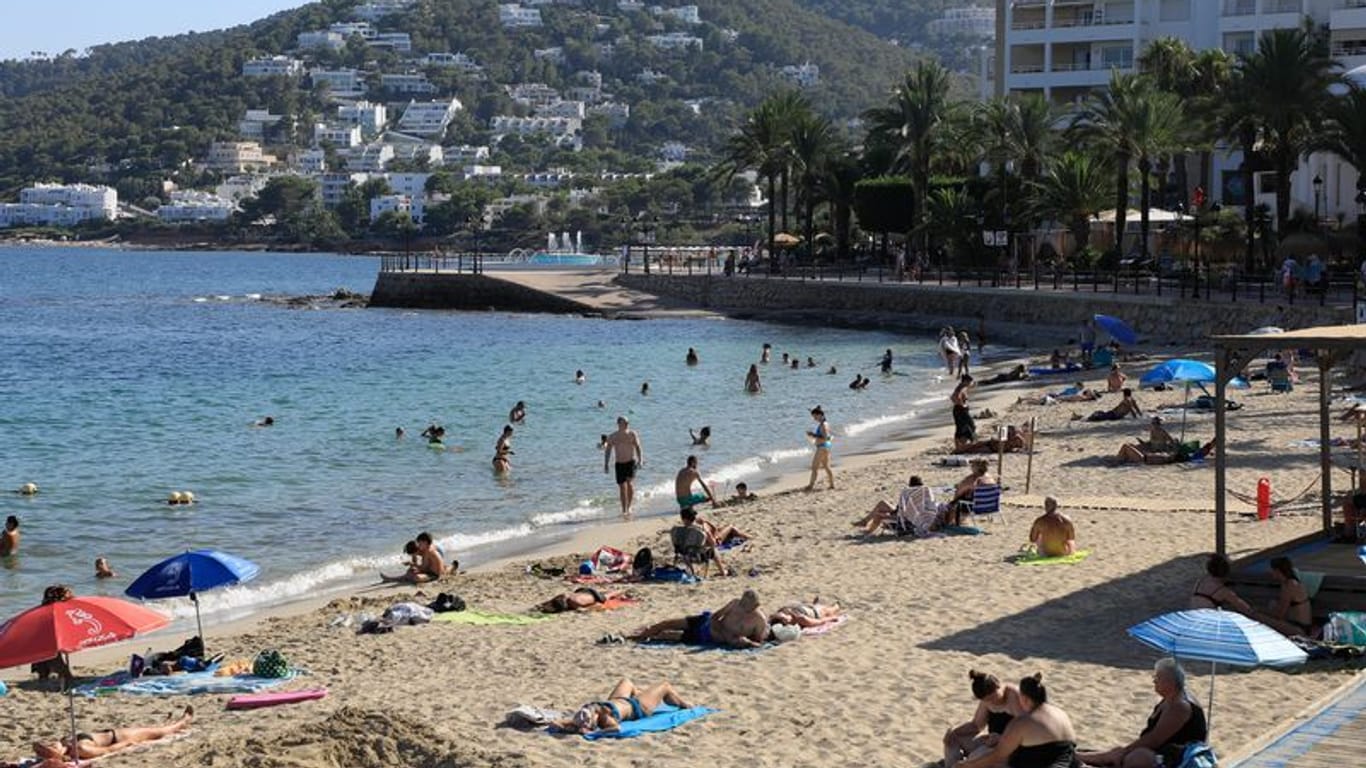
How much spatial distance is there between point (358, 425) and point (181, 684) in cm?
2181

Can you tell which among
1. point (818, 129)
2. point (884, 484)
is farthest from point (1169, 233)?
point (884, 484)

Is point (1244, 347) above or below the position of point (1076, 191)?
below

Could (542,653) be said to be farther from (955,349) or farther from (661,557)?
(955,349)

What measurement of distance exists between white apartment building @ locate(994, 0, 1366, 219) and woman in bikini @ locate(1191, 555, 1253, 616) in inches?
2111

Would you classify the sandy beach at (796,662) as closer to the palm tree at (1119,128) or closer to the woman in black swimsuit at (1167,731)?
the woman in black swimsuit at (1167,731)

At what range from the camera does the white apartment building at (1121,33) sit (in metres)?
65.8

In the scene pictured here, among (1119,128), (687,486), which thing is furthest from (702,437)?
(1119,128)

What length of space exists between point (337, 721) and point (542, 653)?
115 inches

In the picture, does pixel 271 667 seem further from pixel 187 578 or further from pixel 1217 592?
pixel 1217 592

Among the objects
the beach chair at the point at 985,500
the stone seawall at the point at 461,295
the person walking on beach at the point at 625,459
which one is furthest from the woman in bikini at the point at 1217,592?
the stone seawall at the point at 461,295

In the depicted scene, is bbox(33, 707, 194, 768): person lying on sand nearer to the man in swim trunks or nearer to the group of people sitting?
the group of people sitting

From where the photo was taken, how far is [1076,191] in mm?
54438

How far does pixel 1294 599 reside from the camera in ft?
41.0

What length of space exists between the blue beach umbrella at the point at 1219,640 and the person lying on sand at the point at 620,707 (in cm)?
308
